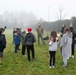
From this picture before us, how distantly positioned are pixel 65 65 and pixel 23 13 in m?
170

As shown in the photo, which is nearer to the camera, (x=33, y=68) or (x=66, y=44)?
(x=66, y=44)

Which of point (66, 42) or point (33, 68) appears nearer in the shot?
point (66, 42)

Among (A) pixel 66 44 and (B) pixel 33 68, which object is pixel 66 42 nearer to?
(A) pixel 66 44

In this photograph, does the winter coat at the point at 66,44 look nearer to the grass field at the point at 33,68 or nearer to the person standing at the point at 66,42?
the person standing at the point at 66,42

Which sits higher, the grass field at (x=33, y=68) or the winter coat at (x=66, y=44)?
the winter coat at (x=66, y=44)

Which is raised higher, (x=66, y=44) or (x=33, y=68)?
(x=66, y=44)

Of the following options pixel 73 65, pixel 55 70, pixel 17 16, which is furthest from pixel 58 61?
pixel 17 16

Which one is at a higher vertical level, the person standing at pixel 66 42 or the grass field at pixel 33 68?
the person standing at pixel 66 42

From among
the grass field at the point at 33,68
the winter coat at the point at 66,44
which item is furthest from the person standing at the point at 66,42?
the grass field at the point at 33,68

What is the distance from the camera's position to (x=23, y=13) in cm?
17912

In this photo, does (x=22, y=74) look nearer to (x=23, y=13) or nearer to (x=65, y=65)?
(x=65, y=65)

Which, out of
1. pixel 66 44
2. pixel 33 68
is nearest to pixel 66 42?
pixel 66 44

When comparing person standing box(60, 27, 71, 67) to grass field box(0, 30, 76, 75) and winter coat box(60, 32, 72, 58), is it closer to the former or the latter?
winter coat box(60, 32, 72, 58)

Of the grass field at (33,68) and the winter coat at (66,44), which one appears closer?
the grass field at (33,68)
